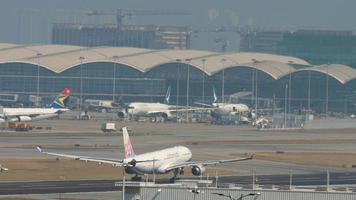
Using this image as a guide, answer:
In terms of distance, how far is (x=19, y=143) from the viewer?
537ft

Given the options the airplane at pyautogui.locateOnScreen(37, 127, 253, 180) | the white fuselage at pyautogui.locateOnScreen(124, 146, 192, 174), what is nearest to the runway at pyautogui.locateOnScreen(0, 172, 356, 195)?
the white fuselage at pyautogui.locateOnScreen(124, 146, 192, 174)

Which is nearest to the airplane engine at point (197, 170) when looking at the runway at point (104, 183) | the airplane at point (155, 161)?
the airplane at point (155, 161)

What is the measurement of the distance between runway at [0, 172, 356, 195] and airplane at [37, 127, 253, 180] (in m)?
1.49

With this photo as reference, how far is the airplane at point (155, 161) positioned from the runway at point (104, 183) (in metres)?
1.49

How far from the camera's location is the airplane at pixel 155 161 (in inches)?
4537

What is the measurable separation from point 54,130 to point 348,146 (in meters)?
40.3

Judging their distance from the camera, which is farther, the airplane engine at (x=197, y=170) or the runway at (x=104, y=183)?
the airplane engine at (x=197, y=170)

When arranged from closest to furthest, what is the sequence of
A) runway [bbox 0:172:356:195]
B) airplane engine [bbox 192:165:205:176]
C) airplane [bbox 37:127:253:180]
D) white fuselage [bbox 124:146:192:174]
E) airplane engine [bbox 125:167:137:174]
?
1. runway [bbox 0:172:356:195]
2. airplane [bbox 37:127:253:180]
3. airplane engine [bbox 125:167:137:174]
4. white fuselage [bbox 124:146:192:174]
5. airplane engine [bbox 192:165:205:176]

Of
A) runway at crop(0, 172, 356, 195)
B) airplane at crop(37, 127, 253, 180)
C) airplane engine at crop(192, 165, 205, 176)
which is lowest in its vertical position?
runway at crop(0, 172, 356, 195)

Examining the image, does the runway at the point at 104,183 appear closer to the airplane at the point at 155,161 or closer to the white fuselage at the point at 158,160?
the white fuselage at the point at 158,160

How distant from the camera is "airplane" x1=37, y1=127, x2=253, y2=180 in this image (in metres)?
115

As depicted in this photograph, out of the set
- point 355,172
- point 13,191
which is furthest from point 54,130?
point 13,191

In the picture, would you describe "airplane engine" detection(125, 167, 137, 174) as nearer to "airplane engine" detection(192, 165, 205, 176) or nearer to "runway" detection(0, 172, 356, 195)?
"runway" detection(0, 172, 356, 195)

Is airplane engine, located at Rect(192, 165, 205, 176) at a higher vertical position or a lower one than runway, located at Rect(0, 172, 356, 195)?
higher
